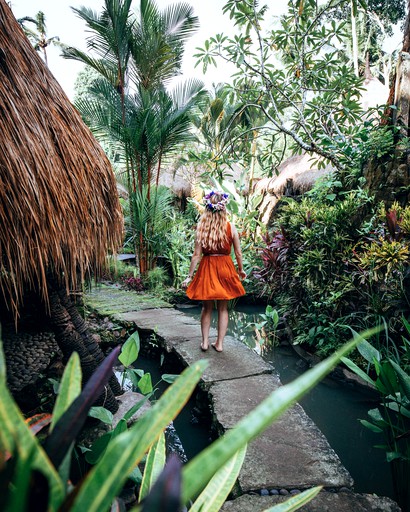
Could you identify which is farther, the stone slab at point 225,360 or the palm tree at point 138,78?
the palm tree at point 138,78

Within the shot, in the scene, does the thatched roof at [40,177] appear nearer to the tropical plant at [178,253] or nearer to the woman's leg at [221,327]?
the woman's leg at [221,327]

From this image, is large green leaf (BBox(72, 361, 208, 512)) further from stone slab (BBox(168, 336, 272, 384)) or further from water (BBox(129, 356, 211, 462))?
stone slab (BBox(168, 336, 272, 384))

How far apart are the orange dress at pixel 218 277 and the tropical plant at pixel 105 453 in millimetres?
2906

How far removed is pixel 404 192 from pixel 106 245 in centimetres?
305

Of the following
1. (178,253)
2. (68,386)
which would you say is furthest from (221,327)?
(178,253)

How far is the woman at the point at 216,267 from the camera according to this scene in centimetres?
337

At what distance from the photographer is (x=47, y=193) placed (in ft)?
5.78

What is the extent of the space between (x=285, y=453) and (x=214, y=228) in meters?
2.04

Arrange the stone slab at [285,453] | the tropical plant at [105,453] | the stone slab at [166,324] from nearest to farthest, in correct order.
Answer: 1. the tropical plant at [105,453]
2. the stone slab at [285,453]
3. the stone slab at [166,324]

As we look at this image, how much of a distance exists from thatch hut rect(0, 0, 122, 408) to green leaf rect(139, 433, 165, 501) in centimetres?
111

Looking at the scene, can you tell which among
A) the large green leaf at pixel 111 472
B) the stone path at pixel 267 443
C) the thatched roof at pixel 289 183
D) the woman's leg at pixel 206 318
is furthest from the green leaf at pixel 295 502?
the thatched roof at pixel 289 183

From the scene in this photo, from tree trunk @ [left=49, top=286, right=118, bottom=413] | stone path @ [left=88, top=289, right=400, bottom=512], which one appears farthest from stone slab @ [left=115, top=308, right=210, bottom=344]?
tree trunk @ [left=49, top=286, right=118, bottom=413]

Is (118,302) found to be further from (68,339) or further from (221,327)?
(68,339)

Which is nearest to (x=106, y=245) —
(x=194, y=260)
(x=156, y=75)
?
(x=194, y=260)
